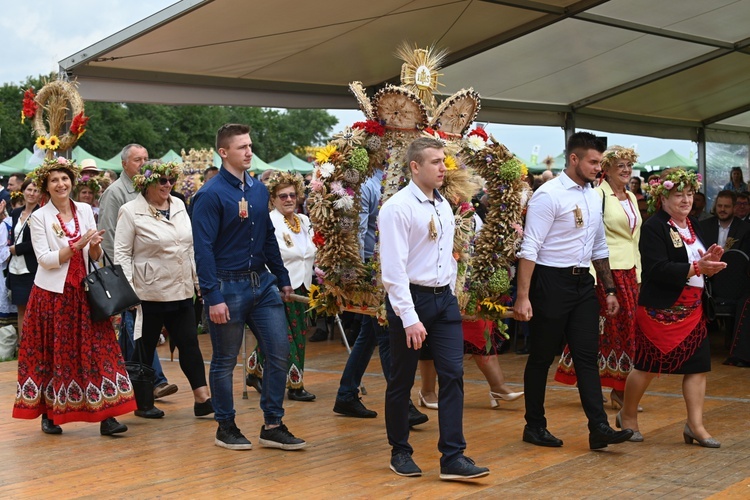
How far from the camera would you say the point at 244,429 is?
24.5 feet

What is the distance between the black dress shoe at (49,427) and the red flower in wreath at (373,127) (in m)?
3.20

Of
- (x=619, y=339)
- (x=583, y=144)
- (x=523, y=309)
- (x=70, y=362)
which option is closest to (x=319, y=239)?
(x=523, y=309)

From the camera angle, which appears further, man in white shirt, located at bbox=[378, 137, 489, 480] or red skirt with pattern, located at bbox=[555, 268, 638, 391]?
red skirt with pattern, located at bbox=[555, 268, 638, 391]

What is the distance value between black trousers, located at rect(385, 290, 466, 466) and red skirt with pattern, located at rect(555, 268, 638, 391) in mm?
2407

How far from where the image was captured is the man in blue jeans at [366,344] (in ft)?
23.8

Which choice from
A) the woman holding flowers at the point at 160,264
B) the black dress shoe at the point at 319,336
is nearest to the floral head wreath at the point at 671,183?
the woman holding flowers at the point at 160,264

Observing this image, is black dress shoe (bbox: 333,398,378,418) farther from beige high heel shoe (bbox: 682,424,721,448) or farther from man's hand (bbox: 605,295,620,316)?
beige high heel shoe (bbox: 682,424,721,448)

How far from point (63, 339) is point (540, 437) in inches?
135

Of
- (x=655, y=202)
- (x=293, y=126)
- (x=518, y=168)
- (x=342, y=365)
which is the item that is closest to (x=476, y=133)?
(x=518, y=168)

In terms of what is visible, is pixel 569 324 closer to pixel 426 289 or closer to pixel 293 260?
pixel 426 289

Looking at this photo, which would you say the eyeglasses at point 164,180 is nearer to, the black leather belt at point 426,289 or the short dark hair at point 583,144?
the black leather belt at point 426,289

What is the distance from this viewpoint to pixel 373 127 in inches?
276

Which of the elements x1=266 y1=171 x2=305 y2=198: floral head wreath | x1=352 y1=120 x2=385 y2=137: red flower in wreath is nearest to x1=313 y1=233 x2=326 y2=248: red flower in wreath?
x1=352 y1=120 x2=385 y2=137: red flower in wreath

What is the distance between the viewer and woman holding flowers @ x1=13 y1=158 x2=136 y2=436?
7.16 m
